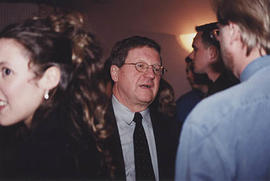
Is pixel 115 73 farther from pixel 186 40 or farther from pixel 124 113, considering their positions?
pixel 186 40

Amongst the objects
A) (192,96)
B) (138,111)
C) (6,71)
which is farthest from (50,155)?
(192,96)

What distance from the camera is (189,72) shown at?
3545mm

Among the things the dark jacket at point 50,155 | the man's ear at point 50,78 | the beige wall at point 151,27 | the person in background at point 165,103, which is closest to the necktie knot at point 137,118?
the person in background at point 165,103

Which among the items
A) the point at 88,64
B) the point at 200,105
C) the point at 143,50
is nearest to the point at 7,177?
the point at 88,64

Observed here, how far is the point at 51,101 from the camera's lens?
115 centimetres

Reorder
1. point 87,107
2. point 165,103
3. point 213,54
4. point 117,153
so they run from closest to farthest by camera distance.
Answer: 1. point 87,107
2. point 117,153
3. point 165,103
4. point 213,54

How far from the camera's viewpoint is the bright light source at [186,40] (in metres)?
3.63

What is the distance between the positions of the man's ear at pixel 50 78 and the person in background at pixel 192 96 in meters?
1.73

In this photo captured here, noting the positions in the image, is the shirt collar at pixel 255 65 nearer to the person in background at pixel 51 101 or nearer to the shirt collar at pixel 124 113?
the person in background at pixel 51 101

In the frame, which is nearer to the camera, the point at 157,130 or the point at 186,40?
the point at 157,130

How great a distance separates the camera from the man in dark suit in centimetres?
175

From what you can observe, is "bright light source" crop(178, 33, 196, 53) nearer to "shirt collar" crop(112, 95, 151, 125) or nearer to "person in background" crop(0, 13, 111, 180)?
"shirt collar" crop(112, 95, 151, 125)

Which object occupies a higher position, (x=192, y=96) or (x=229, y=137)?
(x=229, y=137)

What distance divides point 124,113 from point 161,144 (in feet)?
1.38
